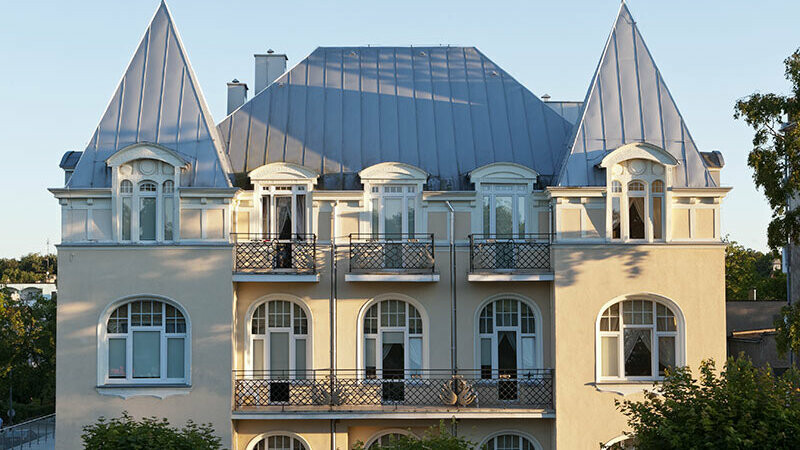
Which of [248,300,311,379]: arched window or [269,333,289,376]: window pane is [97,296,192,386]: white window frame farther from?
[269,333,289,376]: window pane

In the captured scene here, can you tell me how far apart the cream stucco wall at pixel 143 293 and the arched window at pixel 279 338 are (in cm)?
146

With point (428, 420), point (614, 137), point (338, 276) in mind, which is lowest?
point (428, 420)

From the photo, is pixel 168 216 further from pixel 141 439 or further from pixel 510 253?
pixel 510 253

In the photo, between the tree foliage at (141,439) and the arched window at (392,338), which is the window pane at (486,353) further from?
the tree foliage at (141,439)

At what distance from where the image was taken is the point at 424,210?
25.5 m

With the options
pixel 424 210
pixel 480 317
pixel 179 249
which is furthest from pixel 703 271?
pixel 179 249

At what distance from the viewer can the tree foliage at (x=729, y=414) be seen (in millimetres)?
16656

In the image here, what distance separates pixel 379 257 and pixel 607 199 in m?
6.33

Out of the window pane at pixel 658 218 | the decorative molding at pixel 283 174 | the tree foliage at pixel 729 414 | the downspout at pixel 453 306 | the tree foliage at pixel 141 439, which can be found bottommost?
the tree foliage at pixel 141 439

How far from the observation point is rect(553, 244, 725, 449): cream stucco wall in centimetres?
2441

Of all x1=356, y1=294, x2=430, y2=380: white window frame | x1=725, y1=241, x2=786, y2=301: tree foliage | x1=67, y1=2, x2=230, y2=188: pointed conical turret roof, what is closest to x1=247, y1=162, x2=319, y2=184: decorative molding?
x1=67, y1=2, x2=230, y2=188: pointed conical turret roof

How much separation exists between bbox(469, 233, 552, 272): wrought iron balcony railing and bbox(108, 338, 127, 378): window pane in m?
9.56

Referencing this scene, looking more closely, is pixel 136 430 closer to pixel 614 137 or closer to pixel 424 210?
pixel 424 210

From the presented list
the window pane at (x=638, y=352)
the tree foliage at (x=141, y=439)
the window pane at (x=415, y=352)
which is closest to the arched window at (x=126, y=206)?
the tree foliage at (x=141, y=439)
